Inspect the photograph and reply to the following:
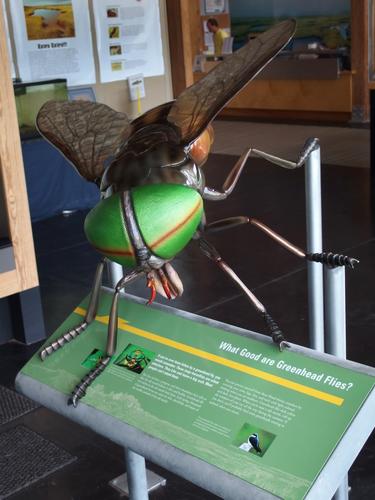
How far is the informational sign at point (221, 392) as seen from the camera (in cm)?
128

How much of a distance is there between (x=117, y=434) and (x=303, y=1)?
11227mm

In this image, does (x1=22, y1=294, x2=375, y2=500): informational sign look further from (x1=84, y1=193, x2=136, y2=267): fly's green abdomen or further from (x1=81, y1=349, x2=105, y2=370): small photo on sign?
(x1=84, y1=193, x2=136, y2=267): fly's green abdomen

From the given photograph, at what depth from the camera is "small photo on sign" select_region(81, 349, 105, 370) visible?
162 cm

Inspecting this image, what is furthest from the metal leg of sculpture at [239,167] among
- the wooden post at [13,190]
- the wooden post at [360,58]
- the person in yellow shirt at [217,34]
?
the person in yellow shirt at [217,34]

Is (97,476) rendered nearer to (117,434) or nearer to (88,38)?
(117,434)

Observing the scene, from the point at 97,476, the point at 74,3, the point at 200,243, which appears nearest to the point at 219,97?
the point at 200,243

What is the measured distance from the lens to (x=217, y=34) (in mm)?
12359

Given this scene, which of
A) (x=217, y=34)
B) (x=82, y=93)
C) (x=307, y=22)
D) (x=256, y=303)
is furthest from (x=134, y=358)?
(x=217, y=34)

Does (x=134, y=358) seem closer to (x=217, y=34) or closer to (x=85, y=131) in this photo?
(x=85, y=131)

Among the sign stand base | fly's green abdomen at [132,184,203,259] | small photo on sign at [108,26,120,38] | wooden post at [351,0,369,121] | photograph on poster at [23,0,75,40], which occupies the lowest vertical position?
the sign stand base

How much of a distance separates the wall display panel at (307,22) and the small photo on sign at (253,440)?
9802 millimetres

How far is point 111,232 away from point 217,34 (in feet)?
38.4

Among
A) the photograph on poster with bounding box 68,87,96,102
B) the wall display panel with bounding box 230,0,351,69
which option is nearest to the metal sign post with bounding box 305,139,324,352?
the photograph on poster with bounding box 68,87,96,102

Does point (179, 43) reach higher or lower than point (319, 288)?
higher
